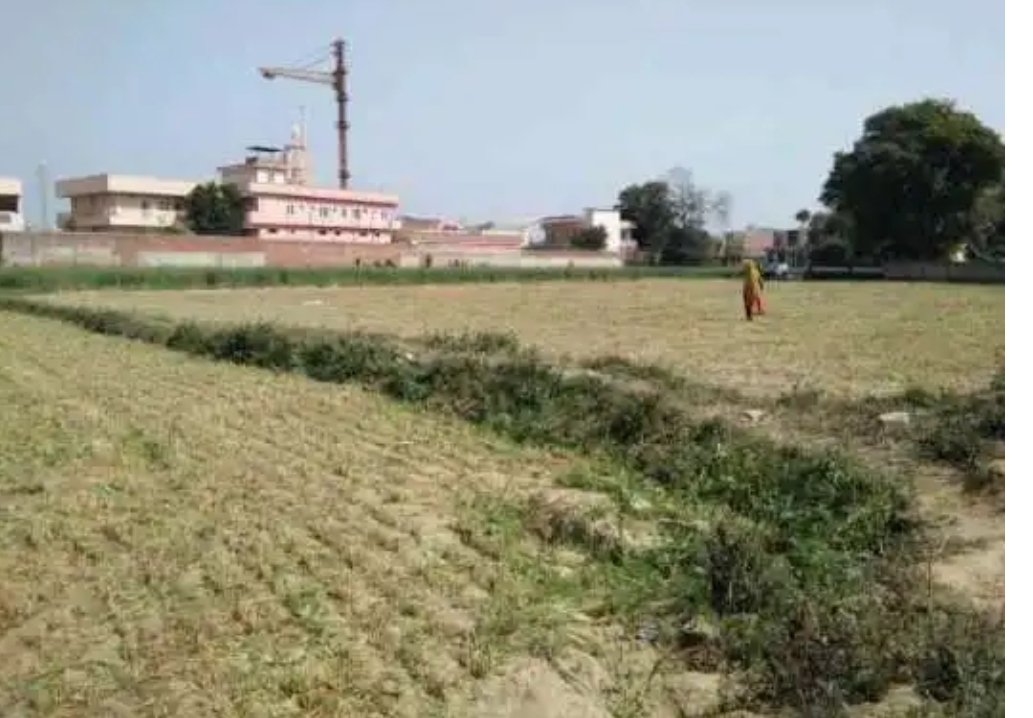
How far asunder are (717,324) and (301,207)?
185 feet

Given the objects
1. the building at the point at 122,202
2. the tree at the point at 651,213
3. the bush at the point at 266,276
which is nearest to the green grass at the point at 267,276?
the bush at the point at 266,276

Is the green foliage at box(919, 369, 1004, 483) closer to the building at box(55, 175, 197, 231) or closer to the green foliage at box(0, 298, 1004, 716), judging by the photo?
the green foliage at box(0, 298, 1004, 716)

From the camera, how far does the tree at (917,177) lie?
5738 centimetres

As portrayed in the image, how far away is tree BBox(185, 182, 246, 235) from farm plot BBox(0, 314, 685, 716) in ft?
198

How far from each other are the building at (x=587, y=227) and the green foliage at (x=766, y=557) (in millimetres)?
71148

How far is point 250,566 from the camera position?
5805 mm

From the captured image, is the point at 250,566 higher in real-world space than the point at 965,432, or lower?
lower

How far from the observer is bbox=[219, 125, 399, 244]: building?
71.9 meters

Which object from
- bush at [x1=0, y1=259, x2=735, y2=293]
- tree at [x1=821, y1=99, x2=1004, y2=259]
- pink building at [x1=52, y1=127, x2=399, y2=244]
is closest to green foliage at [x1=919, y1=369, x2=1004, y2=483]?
bush at [x1=0, y1=259, x2=735, y2=293]

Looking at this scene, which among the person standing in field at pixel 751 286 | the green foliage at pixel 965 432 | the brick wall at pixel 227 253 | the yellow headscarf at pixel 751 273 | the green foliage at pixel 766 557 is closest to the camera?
the green foliage at pixel 766 557

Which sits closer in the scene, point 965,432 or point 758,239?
point 965,432

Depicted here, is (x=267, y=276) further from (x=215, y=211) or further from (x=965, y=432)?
(x=965, y=432)

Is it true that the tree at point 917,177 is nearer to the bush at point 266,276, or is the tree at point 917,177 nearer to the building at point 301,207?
the bush at point 266,276

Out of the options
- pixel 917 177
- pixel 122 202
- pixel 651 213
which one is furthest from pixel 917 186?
pixel 122 202
